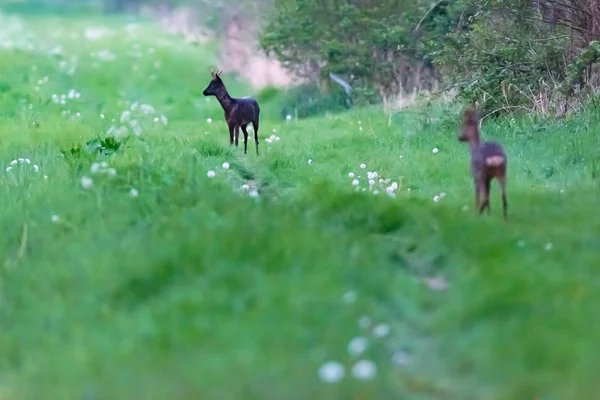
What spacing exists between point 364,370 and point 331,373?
188 mm

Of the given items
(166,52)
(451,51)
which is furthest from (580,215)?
(166,52)

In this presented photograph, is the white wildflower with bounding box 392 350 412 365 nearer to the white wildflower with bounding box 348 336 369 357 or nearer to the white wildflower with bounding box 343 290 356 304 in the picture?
the white wildflower with bounding box 348 336 369 357

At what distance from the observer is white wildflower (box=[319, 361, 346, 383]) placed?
5270 mm

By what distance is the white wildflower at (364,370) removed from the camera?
530cm

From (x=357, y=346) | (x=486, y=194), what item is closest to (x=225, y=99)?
(x=486, y=194)

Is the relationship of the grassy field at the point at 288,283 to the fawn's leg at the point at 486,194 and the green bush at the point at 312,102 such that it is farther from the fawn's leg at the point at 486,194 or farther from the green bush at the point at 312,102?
the green bush at the point at 312,102

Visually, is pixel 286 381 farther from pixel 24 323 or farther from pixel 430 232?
pixel 430 232

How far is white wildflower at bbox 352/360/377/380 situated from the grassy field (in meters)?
0.02

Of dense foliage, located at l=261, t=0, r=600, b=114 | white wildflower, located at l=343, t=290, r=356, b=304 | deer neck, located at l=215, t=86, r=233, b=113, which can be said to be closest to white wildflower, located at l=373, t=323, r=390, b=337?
white wildflower, located at l=343, t=290, r=356, b=304

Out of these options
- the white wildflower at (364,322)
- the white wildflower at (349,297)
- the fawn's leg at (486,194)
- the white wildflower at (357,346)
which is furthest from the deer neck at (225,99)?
the white wildflower at (357,346)

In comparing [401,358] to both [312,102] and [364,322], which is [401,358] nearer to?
[364,322]

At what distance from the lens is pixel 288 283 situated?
6250 millimetres

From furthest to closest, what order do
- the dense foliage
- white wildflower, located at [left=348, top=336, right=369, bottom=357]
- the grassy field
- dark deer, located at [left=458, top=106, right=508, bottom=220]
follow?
the dense foliage → dark deer, located at [left=458, top=106, right=508, bottom=220] → white wildflower, located at [left=348, top=336, right=369, bottom=357] → the grassy field

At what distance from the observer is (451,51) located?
50.9 feet
